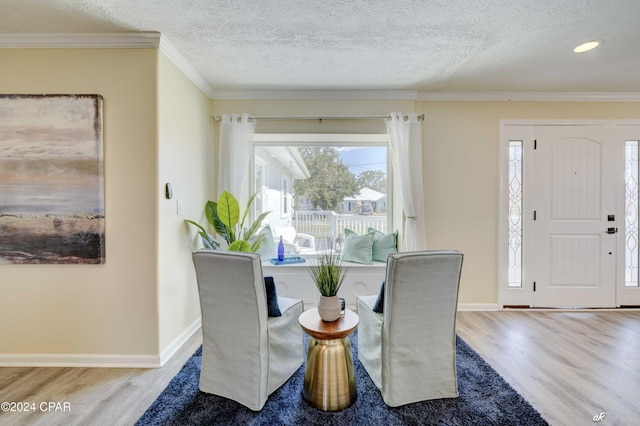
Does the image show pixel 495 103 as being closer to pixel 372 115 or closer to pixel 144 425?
pixel 372 115

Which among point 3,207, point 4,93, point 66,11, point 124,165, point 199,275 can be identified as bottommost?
point 199,275

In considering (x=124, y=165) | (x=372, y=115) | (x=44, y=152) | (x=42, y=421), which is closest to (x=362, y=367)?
(x=42, y=421)

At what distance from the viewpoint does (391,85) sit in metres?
3.24

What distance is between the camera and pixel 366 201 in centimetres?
393

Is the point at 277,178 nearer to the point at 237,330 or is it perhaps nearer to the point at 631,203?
the point at 237,330

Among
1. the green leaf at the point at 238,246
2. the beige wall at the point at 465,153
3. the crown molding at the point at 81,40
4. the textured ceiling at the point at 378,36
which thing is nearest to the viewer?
the textured ceiling at the point at 378,36

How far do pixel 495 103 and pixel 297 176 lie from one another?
2510 mm

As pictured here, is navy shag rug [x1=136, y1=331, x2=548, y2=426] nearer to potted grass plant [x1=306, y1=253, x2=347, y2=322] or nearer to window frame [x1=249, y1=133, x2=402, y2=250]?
potted grass plant [x1=306, y1=253, x2=347, y2=322]

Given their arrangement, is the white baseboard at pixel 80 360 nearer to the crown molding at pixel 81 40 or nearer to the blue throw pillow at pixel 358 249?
the blue throw pillow at pixel 358 249

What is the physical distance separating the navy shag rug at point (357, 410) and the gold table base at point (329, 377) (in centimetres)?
5

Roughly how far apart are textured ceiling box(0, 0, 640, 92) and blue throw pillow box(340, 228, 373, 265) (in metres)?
1.76

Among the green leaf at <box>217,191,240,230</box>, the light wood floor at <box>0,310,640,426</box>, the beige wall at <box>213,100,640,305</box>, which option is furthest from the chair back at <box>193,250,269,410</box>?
the beige wall at <box>213,100,640,305</box>

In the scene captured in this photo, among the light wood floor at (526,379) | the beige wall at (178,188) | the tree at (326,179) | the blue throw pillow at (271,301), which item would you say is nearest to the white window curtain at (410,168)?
the tree at (326,179)

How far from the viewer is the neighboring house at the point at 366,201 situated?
3.92 m
